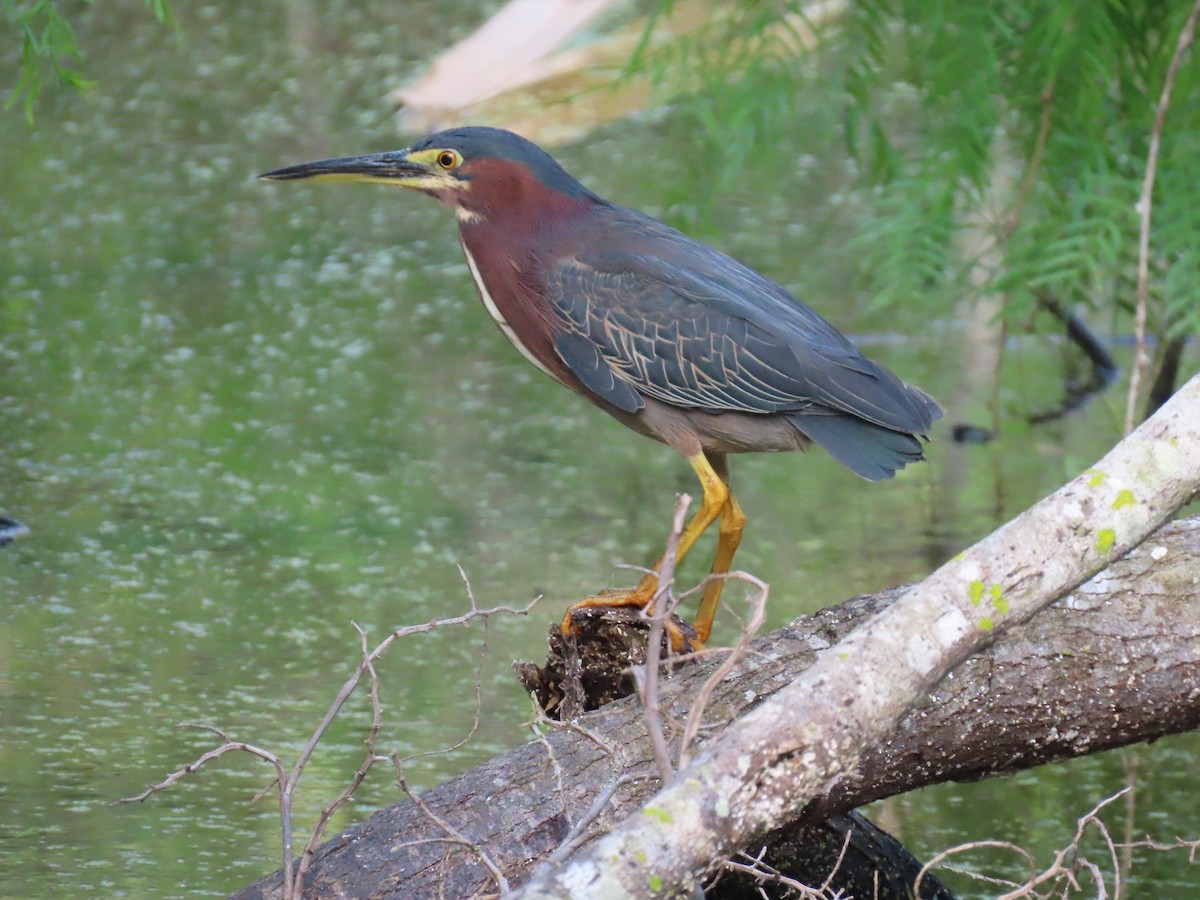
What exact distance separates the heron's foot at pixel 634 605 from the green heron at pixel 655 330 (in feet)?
0.05

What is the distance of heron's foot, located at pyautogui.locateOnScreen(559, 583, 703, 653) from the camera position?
2.80 m

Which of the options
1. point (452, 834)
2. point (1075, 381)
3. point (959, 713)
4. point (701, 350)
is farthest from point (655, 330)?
point (1075, 381)

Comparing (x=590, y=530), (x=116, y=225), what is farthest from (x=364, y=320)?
(x=590, y=530)

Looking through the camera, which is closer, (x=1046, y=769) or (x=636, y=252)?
(x=636, y=252)

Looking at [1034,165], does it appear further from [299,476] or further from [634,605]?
[634,605]

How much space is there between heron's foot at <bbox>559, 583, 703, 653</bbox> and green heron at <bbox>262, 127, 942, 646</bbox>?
0.05ft

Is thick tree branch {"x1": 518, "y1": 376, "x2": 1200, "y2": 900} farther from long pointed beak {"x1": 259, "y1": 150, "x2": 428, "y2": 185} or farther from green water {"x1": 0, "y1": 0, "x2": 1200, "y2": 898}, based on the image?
long pointed beak {"x1": 259, "y1": 150, "x2": 428, "y2": 185}

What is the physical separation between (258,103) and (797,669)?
5.66 metres

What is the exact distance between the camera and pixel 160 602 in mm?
3754

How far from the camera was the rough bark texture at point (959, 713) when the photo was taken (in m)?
2.34

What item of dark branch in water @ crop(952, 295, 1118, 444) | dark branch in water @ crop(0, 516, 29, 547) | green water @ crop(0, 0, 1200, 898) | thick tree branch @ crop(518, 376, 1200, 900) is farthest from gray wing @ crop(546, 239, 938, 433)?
dark branch in water @ crop(952, 295, 1118, 444)

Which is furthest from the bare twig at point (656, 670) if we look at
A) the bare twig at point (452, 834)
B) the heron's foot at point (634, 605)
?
the heron's foot at point (634, 605)

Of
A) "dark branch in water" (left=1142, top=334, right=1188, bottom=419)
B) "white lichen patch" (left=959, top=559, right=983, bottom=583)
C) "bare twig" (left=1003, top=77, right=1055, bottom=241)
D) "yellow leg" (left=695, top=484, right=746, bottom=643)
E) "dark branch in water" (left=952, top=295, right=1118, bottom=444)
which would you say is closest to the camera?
"white lichen patch" (left=959, top=559, right=983, bottom=583)

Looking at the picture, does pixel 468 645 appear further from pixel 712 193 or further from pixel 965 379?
pixel 965 379
